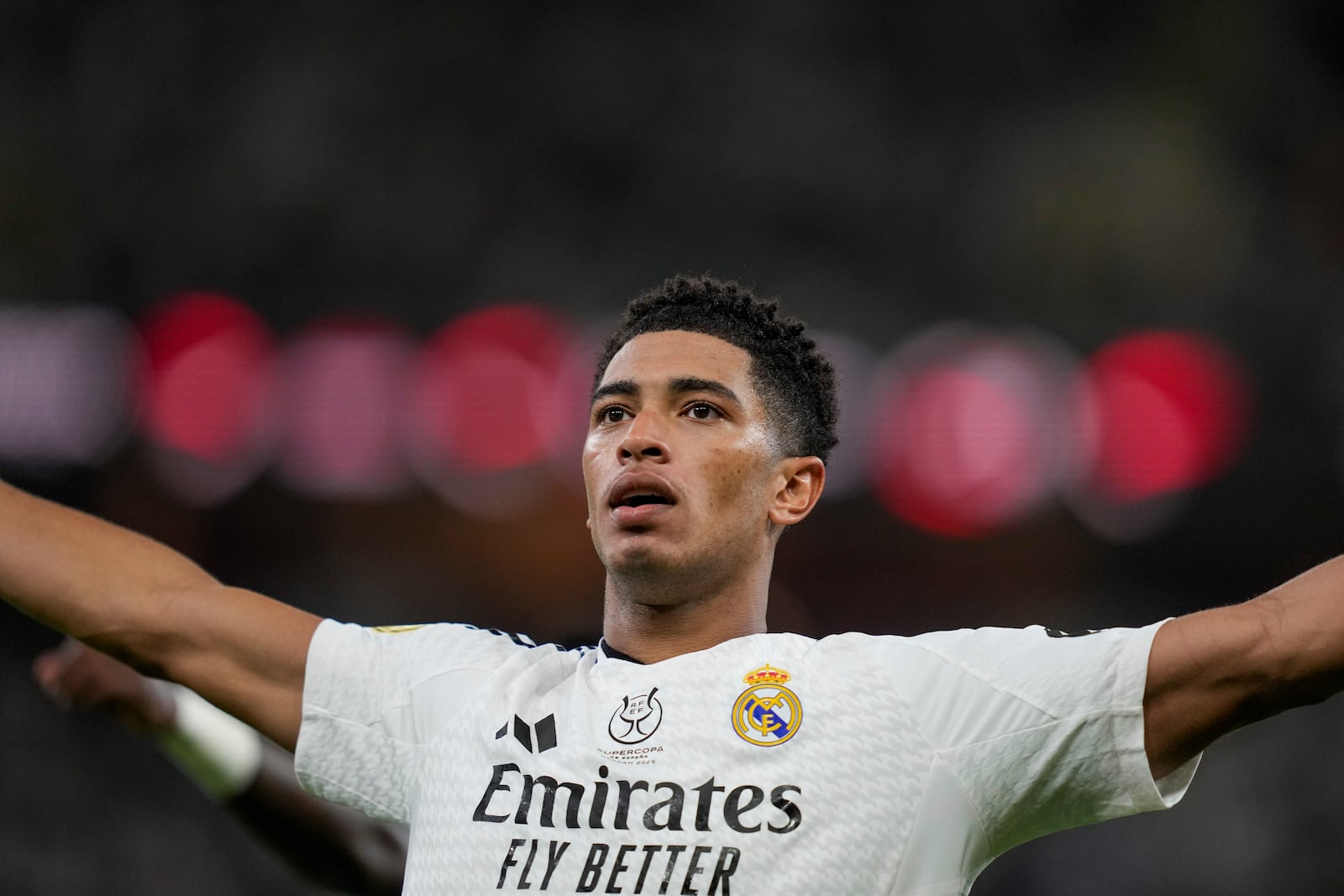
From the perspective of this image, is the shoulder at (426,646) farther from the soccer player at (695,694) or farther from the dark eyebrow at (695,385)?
the dark eyebrow at (695,385)

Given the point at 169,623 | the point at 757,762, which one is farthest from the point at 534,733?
the point at 169,623

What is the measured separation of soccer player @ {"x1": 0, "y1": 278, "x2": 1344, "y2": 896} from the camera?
7.66 ft

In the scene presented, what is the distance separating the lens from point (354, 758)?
268 centimetres

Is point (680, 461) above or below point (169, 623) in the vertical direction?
above

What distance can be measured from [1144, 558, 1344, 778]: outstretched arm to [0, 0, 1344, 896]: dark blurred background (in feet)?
16.7

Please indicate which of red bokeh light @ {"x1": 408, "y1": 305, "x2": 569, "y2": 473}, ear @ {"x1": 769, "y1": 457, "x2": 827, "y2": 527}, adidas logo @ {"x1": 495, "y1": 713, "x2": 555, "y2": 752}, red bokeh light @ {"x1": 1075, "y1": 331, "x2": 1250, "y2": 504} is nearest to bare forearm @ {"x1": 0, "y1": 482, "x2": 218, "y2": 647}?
adidas logo @ {"x1": 495, "y1": 713, "x2": 555, "y2": 752}

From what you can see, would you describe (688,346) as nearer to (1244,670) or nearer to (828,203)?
(1244,670)

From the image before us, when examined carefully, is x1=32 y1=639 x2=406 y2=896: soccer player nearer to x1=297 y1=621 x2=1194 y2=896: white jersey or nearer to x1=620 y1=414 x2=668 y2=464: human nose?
x1=297 y1=621 x2=1194 y2=896: white jersey

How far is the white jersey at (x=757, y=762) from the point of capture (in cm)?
236

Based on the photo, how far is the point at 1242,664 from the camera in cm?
222

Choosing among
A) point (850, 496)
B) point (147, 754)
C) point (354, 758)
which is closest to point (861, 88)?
point (850, 496)

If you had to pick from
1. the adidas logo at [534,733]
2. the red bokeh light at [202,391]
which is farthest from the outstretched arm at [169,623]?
the red bokeh light at [202,391]

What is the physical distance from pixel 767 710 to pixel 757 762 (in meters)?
0.10

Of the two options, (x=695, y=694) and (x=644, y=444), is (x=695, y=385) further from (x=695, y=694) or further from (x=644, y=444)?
(x=695, y=694)
